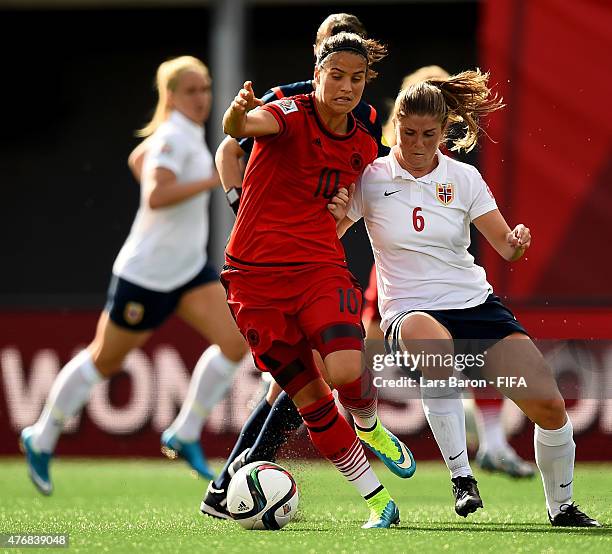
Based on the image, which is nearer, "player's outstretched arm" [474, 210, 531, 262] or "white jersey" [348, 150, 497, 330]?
"player's outstretched arm" [474, 210, 531, 262]

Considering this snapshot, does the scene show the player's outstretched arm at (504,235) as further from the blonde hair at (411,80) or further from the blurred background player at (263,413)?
the blonde hair at (411,80)

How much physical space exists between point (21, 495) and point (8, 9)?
9376 millimetres

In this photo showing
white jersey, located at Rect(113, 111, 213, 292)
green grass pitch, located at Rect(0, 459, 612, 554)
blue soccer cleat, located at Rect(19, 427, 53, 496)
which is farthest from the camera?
white jersey, located at Rect(113, 111, 213, 292)

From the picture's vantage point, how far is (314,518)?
19.3 ft

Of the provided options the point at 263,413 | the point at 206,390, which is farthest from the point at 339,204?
the point at 206,390

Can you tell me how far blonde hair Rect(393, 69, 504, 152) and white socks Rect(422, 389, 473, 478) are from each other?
1.00 metres

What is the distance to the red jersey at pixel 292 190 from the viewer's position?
5.26 metres

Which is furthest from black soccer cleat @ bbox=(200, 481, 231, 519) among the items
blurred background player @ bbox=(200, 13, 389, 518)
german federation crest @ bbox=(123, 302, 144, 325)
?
german federation crest @ bbox=(123, 302, 144, 325)

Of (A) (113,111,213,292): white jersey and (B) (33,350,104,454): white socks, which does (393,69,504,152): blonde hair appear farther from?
(B) (33,350,104,454): white socks

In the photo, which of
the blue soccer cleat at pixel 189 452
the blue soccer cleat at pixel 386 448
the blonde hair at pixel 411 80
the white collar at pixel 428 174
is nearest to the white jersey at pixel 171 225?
the blue soccer cleat at pixel 189 452

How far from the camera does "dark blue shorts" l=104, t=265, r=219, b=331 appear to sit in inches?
307

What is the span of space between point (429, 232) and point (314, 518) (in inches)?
53.2

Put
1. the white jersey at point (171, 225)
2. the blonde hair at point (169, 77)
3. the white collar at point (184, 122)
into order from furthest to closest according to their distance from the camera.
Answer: the white collar at point (184, 122), the blonde hair at point (169, 77), the white jersey at point (171, 225)

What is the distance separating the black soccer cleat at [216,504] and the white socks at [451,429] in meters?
0.97
